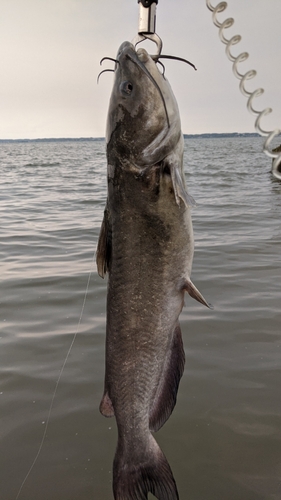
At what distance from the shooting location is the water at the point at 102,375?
2.77 m

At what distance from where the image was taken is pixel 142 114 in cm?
219

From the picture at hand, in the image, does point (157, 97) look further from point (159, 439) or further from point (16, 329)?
point (16, 329)

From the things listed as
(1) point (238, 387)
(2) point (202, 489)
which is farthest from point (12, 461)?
(1) point (238, 387)

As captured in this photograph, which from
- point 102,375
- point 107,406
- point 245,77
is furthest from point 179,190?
point 102,375

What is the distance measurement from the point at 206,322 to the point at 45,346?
5.47 feet

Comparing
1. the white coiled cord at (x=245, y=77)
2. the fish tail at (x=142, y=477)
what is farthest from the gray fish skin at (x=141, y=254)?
the white coiled cord at (x=245, y=77)

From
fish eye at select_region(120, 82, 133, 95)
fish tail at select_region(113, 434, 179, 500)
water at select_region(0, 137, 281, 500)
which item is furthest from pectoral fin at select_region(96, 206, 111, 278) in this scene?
water at select_region(0, 137, 281, 500)

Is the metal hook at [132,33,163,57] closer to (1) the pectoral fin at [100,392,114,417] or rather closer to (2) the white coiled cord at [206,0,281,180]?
(2) the white coiled cord at [206,0,281,180]

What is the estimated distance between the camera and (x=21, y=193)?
14883 millimetres

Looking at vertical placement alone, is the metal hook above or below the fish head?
above

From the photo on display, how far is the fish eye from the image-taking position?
2.20 metres

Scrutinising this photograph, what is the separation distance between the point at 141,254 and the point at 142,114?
2.29 ft

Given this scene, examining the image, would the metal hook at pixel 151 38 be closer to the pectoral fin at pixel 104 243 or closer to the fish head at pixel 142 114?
the fish head at pixel 142 114

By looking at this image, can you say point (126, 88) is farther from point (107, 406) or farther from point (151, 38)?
point (107, 406)
